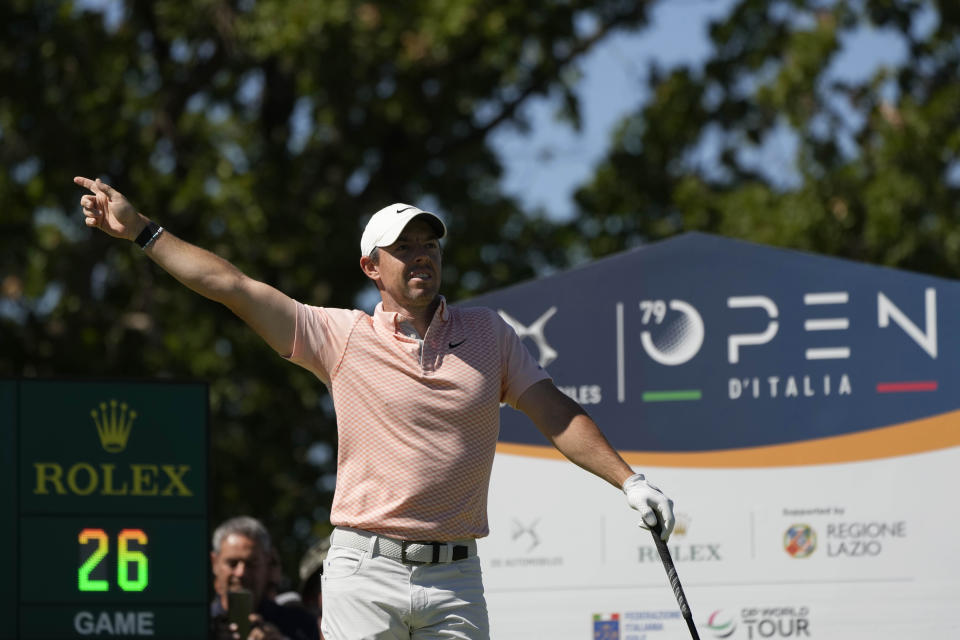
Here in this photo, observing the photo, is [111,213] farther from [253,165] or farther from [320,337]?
[253,165]

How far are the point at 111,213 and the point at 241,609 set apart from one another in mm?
3142

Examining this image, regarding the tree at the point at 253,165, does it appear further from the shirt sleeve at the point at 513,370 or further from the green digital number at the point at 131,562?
the shirt sleeve at the point at 513,370

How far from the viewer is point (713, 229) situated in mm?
16719

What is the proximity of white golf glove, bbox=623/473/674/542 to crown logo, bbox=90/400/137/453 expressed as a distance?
10.3 feet

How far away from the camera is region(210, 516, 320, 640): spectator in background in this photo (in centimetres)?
849

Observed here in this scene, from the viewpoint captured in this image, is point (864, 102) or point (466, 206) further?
point (466, 206)

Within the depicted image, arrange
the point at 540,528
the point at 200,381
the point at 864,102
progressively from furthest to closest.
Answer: the point at 864,102, the point at 540,528, the point at 200,381

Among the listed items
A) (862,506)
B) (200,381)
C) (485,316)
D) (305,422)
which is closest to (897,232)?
(305,422)

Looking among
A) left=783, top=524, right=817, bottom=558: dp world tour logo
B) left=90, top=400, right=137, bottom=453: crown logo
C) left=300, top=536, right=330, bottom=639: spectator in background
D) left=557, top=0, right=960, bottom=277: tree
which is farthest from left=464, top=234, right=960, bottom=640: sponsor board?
left=557, top=0, right=960, bottom=277: tree

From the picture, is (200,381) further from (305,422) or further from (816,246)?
(305,422)

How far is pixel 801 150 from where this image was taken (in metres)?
16.3

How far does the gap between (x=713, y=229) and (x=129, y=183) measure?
222 inches

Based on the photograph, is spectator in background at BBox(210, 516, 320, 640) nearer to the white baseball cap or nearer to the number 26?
the number 26

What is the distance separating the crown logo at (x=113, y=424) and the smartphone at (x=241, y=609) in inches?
33.2
